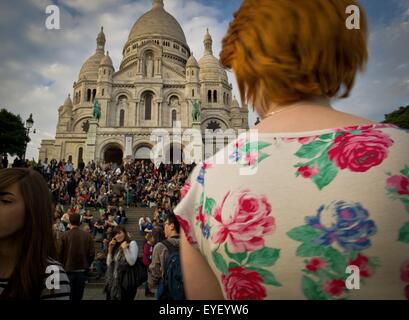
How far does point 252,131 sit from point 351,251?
501mm

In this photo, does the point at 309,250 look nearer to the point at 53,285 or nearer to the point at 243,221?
the point at 243,221

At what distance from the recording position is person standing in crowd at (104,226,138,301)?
4.71 meters

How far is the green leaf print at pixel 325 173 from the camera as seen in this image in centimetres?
104

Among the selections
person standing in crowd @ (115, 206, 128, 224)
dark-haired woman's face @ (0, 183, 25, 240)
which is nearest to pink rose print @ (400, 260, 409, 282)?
dark-haired woman's face @ (0, 183, 25, 240)

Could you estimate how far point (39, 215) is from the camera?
1.99 m

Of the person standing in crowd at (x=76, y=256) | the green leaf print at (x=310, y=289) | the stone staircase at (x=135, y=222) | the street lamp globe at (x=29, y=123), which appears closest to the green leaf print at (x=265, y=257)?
the green leaf print at (x=310, y=289)

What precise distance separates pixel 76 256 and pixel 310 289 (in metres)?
5.03

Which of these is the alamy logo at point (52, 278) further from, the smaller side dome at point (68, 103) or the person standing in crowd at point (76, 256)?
the smaller side dome at point (68, 103)

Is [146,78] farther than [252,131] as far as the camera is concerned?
Yes

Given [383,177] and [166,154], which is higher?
[166,154]

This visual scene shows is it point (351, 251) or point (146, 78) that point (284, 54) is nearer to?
point (351, 251)

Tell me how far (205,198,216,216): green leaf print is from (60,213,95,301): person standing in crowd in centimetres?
480

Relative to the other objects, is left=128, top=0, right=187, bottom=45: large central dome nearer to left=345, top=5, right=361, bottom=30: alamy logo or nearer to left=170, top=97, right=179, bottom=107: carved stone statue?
left=170, top=97, right=179, bottom=107: carved stone statue

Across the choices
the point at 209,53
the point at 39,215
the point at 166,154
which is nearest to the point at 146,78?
the point at 166,154
